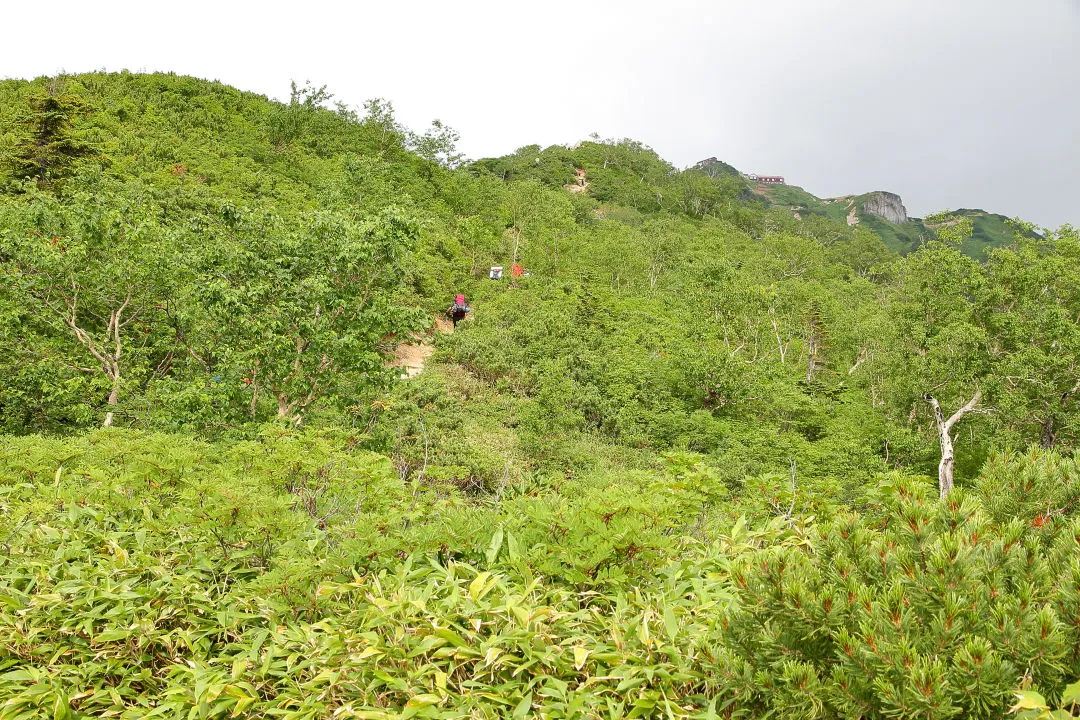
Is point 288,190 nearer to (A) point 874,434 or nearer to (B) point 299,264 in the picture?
(B) point 299,264

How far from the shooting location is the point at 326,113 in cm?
3362

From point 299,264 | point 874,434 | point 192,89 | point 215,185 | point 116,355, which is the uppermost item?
point 192,89

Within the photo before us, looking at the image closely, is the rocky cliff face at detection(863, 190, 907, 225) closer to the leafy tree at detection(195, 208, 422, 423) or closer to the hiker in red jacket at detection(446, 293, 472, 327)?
the hiker in red jacket at detection(446, 293, 472, 327)

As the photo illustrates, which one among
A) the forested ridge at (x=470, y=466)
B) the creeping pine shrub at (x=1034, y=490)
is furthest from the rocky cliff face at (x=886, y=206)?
the creeping pine shrub at (x=1034, y=490)

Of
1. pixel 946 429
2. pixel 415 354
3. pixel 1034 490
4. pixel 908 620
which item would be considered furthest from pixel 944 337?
pixel 908 620

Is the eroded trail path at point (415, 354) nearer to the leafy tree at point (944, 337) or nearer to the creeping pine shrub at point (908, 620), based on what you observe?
the leafy tree at point (944, 337)

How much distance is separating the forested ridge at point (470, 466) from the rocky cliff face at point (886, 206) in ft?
424

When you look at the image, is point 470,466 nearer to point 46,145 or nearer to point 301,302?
point 301,302

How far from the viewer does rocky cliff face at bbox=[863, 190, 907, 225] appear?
134750 millimetres

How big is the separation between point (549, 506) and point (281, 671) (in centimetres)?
143

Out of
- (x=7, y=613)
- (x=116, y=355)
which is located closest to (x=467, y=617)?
(x=7, y=613)

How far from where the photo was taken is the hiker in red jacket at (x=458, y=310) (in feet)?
67.6

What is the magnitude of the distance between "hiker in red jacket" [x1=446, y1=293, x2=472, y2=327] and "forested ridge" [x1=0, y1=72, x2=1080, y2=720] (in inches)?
27.8

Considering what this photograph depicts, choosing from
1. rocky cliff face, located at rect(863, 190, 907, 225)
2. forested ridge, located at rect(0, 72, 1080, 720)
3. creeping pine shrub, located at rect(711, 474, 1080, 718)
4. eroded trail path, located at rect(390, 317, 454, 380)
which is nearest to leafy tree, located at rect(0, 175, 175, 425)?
forested ridge, located at rect(0, 72, 1080, 720)
